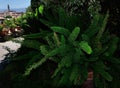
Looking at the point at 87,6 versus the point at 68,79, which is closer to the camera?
the point at 68,79

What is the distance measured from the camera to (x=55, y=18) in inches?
230

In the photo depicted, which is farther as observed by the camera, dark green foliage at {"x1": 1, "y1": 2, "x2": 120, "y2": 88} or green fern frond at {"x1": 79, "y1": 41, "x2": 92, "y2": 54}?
dark green foliage at {"x1": 1, "y1": 2, "x2": 120, "y2": 88}

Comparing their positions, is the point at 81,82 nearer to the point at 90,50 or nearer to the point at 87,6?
the point at 90,50

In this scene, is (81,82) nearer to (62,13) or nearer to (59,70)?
(59,70)

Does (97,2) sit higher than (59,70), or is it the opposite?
(97,2)

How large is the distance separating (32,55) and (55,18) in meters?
0.89

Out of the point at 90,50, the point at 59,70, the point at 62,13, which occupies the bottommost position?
the point at 59,70

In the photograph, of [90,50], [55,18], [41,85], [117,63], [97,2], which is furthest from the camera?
[97,2]

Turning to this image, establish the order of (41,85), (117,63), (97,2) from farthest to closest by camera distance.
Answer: (97,2), (41,85), (117,63)

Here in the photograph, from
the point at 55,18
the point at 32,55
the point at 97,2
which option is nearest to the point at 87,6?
the point at 97,2

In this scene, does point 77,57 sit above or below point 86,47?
below

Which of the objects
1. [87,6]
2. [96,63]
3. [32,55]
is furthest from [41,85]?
[87,6]

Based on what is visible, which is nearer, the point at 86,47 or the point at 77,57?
the point at 86,47

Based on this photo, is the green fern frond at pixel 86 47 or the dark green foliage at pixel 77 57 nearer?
the green fern frond at pixel 86 47
